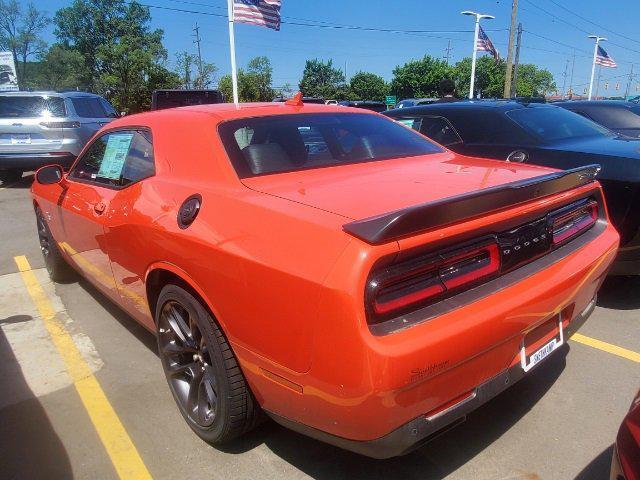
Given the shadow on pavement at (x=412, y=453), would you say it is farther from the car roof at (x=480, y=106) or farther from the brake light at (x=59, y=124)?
the brake light at (x=59, y=124)

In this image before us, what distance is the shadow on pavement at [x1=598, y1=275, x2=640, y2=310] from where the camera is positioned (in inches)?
157

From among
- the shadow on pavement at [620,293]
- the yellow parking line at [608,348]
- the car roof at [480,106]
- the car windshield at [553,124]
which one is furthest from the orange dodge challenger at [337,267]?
the car roof at [480,106]

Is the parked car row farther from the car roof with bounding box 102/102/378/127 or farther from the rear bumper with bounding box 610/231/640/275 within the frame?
the car roof with bounding box 102/102/378/127

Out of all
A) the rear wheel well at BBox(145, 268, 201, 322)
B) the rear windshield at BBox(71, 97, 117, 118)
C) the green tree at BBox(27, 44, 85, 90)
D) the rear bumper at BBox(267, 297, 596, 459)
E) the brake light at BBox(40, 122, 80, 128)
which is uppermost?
the green tree at BBox(27, 44, 85, 90)

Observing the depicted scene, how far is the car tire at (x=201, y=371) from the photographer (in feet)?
7.14

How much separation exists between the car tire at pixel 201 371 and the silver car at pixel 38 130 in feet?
29.0

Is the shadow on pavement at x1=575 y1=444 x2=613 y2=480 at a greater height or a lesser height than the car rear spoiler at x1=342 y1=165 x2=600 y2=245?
lesser

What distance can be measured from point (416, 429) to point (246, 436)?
3.65 ft

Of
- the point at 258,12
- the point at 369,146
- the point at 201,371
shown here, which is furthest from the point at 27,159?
the point at 201,371

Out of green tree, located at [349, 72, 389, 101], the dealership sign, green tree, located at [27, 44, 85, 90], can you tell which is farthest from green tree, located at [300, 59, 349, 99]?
the dealership sign

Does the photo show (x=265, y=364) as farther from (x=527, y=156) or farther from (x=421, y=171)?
(x=527, y=156)

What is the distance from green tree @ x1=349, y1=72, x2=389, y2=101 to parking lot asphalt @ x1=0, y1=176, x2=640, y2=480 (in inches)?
3151

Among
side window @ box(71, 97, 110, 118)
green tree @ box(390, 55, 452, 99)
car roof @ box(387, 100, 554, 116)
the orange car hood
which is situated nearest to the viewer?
the orange car hood

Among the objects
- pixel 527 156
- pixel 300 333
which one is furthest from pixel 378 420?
pixel 527 156
